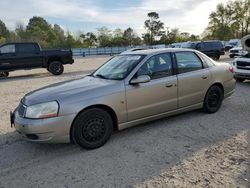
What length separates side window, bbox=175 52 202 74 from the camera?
4.89 meters

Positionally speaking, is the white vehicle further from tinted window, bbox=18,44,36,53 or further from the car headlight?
tinted window, bbox=18,44,36,53

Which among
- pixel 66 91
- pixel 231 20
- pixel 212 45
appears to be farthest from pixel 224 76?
pixel 231 20

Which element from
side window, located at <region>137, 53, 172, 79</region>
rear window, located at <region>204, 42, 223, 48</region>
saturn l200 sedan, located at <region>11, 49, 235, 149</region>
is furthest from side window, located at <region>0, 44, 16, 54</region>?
rear window, located at <region>204, 42, 223, 48</region>

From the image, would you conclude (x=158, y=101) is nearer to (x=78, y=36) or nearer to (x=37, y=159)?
(x=37, y=159)

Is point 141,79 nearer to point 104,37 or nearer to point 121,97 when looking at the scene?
point 121,97

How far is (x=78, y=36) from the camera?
79562 mm

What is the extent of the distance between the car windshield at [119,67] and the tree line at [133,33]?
5187 centimetres

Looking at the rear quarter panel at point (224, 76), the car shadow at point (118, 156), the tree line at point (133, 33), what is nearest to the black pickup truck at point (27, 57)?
the car shadow at point (118, 156)

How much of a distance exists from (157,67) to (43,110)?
2.20 m

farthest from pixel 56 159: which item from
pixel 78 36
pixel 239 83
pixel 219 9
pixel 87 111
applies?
pixel 78 36

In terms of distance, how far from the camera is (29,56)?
13453 millimetres

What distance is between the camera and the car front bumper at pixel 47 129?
3559 millimetres

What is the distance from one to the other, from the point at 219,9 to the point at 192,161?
71632mm

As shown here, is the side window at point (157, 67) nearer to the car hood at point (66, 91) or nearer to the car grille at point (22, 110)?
the car hood at point (66, 91)
